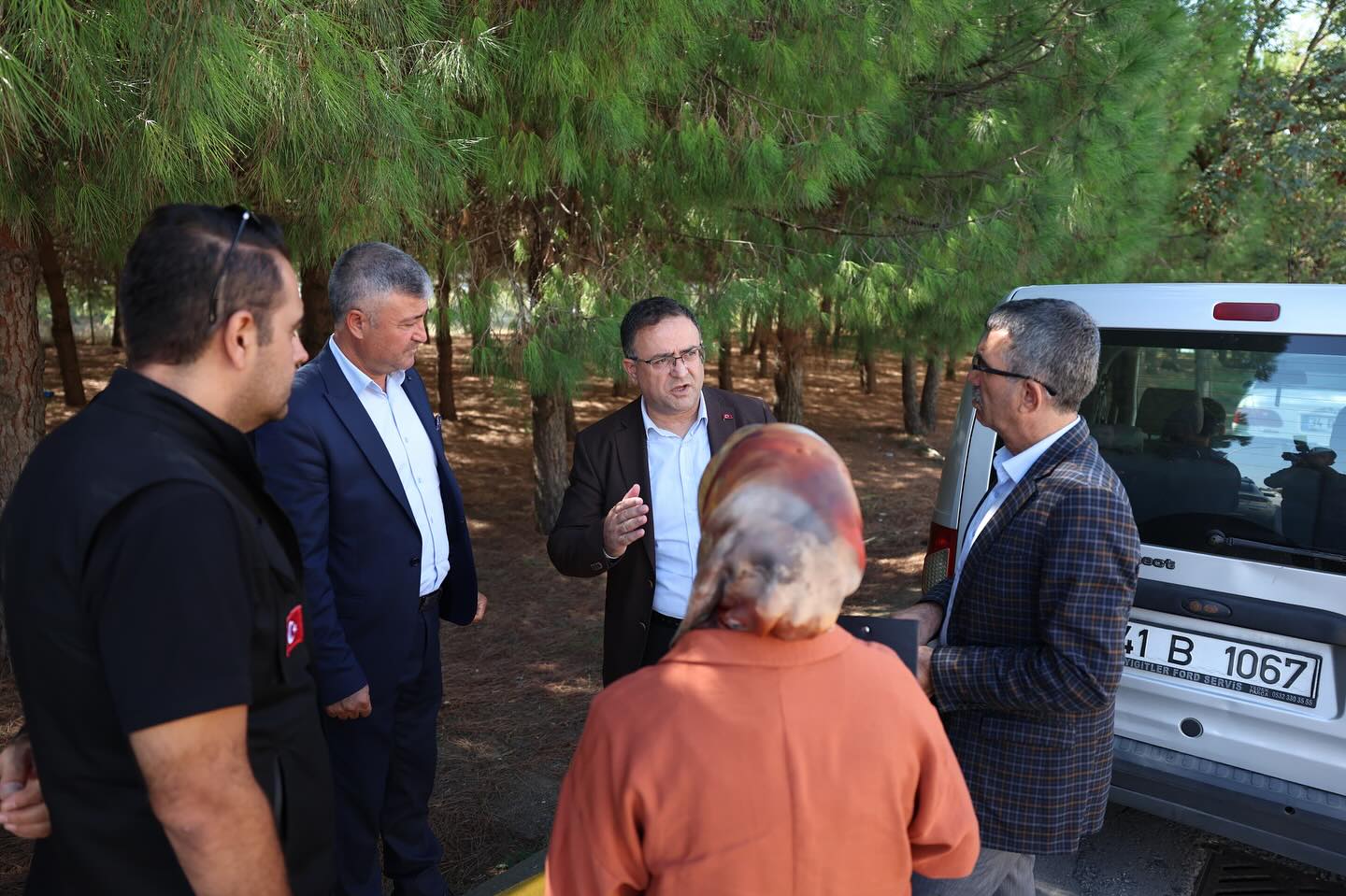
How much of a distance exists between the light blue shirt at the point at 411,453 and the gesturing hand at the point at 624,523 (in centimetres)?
63

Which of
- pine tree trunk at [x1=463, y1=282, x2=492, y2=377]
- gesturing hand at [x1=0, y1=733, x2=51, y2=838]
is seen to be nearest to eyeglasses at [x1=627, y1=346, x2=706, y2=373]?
gesturing hand at [x1=0, y1=733, x2=51, y2=838]

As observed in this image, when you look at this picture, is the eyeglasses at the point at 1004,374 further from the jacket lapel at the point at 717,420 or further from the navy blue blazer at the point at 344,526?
the navy blue blazer at the point at 344,526

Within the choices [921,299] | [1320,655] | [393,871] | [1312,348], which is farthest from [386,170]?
[921,299]

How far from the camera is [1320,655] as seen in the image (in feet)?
9.45

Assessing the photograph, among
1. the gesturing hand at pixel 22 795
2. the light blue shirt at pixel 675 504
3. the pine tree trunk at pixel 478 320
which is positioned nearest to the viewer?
the gesturing hand at pixel 22 795

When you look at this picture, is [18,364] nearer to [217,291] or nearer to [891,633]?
[217,291]

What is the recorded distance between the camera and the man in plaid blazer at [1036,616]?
2029mm

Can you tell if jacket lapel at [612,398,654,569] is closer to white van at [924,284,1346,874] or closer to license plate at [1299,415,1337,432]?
white van at [924,284,1346,874]

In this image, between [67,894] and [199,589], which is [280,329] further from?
[67,894]

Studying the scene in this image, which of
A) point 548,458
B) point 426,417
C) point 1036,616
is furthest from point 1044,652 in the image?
point 548,458

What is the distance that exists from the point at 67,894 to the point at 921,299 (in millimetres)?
6438

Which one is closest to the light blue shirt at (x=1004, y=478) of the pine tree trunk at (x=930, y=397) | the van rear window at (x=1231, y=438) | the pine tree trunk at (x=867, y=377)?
the van rear window at (x=1231, y=438)

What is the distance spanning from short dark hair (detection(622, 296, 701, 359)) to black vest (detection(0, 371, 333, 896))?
1.52m

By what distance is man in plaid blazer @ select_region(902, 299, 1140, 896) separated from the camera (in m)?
2.03
